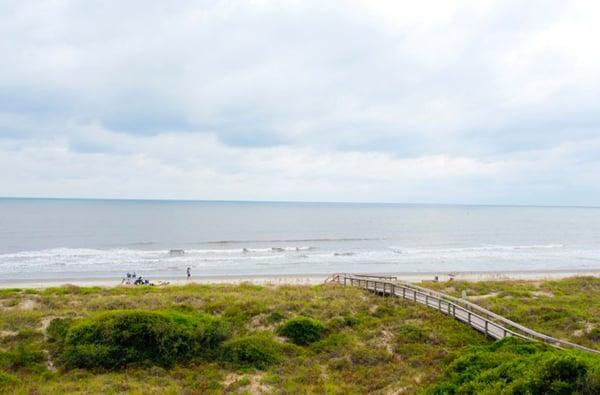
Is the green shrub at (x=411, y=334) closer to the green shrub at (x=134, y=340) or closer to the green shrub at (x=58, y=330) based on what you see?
the green shrub at (x=134, y=340)

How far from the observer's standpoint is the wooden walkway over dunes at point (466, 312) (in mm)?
14196

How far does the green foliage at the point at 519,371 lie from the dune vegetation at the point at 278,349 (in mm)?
32

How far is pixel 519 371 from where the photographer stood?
424 inches

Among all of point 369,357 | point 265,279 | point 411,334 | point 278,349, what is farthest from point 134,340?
point 265,279

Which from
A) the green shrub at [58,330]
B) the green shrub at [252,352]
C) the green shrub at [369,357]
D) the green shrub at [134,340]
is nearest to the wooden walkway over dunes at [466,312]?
the green shrub at [369,357]

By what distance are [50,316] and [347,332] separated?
1353 cm

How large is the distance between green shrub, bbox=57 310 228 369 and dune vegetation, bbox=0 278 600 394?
4 centimetres

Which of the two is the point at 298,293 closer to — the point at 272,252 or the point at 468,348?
the point at 468,348

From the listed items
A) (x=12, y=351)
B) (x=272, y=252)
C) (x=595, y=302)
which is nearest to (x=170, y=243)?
(x=272, y=252)

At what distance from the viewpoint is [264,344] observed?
51.1 ft

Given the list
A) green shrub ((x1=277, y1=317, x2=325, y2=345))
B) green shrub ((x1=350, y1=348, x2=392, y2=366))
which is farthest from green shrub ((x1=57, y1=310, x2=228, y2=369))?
green shrub ((x1=350, y1=348, x2=392, y2=366))

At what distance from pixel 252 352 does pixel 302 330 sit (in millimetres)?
2710

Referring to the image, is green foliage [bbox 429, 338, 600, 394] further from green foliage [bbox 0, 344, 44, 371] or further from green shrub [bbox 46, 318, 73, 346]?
green shrub [bbox 46, 318, 73, 346]

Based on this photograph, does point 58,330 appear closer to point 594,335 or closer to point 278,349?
point 278,349
